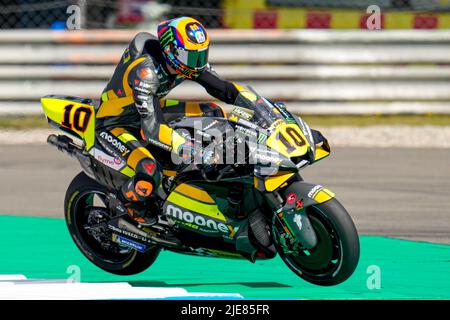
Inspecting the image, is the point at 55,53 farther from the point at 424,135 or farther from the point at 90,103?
the point at 90,103

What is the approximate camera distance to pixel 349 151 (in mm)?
12070

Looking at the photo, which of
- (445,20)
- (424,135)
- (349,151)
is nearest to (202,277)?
(349,151)

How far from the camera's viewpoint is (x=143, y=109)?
23.3ft

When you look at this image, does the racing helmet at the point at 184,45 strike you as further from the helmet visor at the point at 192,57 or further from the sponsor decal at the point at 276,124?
the sponsor decal at the point at 276,124

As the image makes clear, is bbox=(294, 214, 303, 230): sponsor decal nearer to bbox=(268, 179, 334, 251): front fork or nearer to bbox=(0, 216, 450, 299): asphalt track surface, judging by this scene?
bbox=(268, 179, 334, 251): front fork

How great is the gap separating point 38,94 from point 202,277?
19.4 ft

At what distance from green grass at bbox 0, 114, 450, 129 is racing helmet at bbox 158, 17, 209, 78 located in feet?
19.8

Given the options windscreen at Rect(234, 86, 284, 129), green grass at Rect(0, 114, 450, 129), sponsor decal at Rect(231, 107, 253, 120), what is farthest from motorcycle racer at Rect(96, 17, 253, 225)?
green grass at Rect(0, 114, 450, 129)

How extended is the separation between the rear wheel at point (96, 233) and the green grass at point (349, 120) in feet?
17.4

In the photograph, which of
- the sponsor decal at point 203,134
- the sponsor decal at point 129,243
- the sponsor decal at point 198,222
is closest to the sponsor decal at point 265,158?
the sponsor decal at point 203,134

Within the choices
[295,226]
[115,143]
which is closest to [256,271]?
[295,226]
